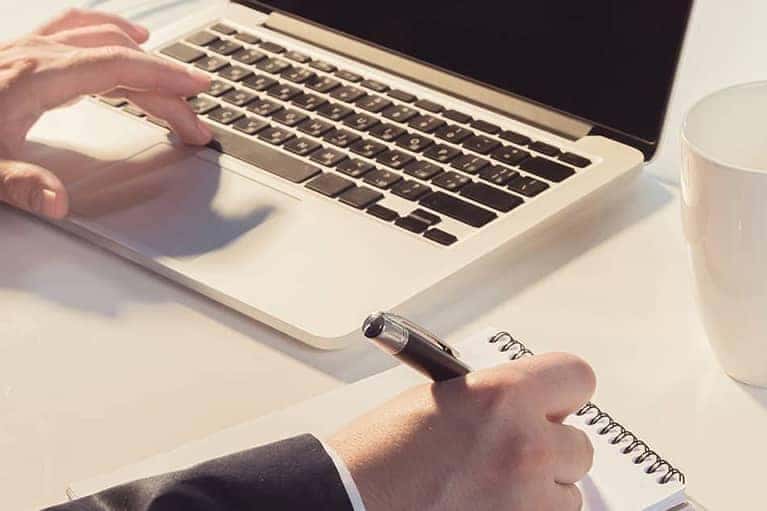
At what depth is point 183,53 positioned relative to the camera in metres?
1.18

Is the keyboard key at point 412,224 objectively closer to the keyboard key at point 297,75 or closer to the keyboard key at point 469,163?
the keyboard key at point 469,163

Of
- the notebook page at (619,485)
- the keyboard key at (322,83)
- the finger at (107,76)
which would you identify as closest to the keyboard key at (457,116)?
the keyboard key at (322,83)

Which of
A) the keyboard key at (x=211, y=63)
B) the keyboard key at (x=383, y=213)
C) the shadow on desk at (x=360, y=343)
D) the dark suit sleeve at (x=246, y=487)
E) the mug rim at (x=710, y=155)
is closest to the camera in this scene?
the dark suit sleeve at (x=246, y=487)

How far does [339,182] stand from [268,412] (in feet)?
0.81

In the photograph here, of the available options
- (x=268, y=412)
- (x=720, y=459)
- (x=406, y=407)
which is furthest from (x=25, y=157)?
(x=720, y=459)

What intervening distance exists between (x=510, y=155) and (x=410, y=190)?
9 centimetres

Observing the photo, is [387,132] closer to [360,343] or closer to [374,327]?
[360,343]

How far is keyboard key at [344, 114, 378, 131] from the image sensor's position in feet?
3.51

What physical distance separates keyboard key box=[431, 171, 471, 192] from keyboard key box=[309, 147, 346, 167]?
0.26 ft

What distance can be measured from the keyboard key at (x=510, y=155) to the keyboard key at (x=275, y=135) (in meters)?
0.16

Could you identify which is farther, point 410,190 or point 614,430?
point 410,190

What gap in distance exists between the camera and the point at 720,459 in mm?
760

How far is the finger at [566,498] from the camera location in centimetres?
69

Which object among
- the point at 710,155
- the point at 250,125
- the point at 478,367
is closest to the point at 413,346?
the point at 478,367
